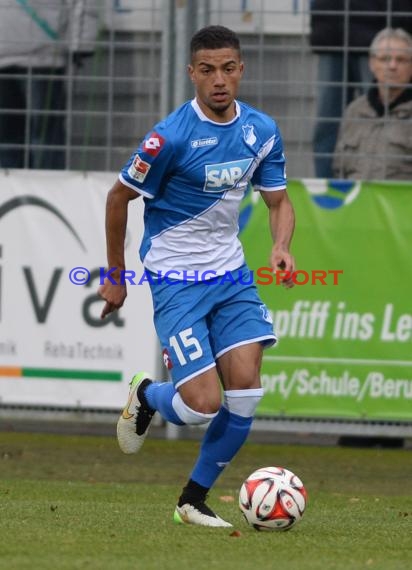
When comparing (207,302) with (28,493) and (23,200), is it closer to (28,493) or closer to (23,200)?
→ (28,493)

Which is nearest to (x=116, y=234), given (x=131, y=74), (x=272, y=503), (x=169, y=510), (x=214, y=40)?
(x=214, y=40)

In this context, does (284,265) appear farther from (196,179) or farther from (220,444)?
(220,444)

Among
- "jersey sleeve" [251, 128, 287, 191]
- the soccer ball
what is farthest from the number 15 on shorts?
"jersey sleeve" [251, 128, 287, 191]

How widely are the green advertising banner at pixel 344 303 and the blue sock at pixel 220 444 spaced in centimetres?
413

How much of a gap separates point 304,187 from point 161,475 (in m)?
2.59

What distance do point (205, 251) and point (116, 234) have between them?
1.45 feet

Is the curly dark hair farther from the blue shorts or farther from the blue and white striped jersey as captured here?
the blue shorts

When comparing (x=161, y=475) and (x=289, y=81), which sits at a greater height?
(x=289, y=81)

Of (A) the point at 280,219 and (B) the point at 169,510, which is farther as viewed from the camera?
(B) the point at 169,510

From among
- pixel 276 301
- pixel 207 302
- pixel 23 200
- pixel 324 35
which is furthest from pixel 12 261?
pixel 207 302

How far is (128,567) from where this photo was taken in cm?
578

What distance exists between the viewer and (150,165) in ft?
23.2

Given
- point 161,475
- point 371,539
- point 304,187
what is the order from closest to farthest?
point 371,539 → point 161,475 → point 304,187

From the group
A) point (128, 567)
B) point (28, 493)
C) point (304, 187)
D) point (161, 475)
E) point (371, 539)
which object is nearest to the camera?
point (128, 567)
